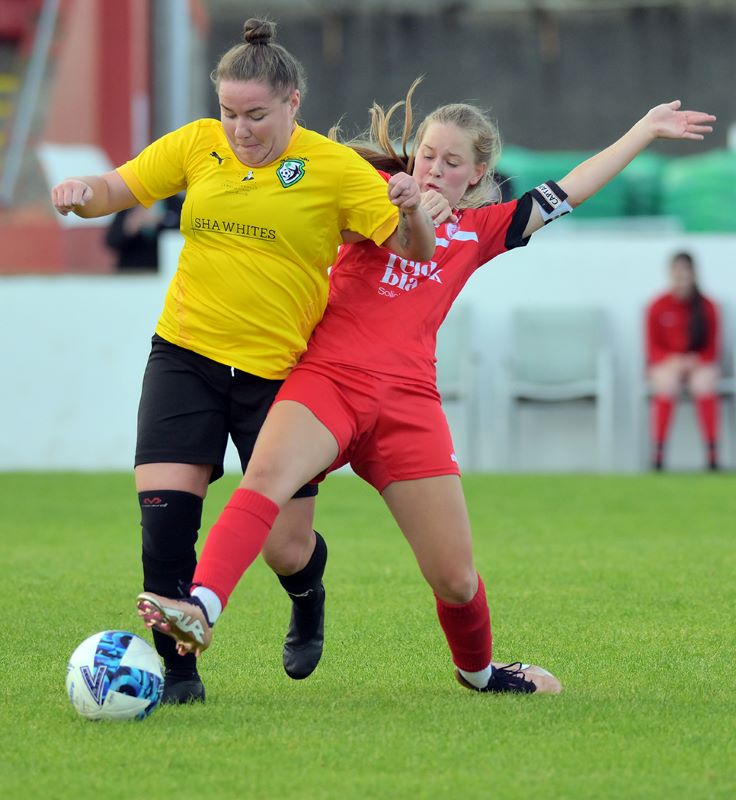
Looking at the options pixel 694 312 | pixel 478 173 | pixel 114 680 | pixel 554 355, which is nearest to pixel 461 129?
pixel 478 173

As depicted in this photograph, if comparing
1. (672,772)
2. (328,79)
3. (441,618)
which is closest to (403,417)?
(441,618)

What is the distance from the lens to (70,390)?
12289 millimetres

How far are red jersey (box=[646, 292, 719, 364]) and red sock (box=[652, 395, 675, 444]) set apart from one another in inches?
13.2

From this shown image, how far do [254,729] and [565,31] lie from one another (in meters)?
20.3

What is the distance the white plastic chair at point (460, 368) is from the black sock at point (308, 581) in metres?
7.63

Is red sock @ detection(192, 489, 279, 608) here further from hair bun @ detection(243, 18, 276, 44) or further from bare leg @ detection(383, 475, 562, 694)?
hair bun @ detection(243, 18, 276, 44)

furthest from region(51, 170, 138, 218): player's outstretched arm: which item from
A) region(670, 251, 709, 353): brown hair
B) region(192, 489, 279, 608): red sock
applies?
region(670, 251, 709, 353): brown hair

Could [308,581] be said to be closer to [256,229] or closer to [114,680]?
[114,680]

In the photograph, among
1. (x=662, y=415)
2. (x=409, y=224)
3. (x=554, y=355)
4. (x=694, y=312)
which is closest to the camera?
(x=409, y=224)

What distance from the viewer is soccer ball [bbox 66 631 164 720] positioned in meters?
3.90

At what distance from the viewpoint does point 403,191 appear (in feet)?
12.5

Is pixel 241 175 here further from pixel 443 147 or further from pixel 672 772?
pixel 672 772

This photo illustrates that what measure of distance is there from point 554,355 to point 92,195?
28.1 feet

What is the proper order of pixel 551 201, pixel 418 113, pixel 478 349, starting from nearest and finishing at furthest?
pixel 551 201, pixel 418 113, pixel 478 349
